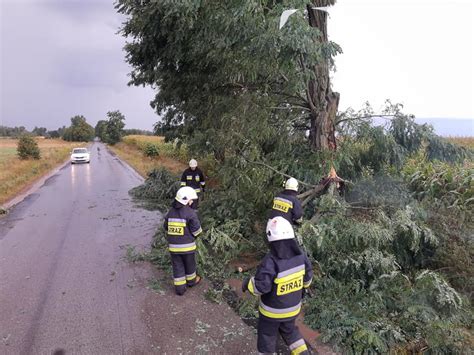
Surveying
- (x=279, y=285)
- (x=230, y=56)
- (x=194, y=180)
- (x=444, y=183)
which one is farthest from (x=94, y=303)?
(x=444, y=183)

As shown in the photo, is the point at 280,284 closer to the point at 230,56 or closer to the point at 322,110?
the point at 230,56

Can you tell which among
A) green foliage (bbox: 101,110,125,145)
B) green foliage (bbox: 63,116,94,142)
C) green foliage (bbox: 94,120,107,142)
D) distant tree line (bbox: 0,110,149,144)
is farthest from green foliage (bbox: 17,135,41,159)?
green foliage (bbox: 63,116,94,142)

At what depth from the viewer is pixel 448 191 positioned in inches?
249

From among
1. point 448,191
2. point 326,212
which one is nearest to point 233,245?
point 326,212

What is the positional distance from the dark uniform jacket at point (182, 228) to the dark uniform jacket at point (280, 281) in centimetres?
182

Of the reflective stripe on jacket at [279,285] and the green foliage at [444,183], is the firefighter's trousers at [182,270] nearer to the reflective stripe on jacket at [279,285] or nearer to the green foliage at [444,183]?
the reflective stripe on jacket at [279,285]

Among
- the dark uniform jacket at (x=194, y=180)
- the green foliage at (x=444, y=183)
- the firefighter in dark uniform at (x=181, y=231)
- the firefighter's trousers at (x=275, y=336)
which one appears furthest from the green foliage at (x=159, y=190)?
the firefighter's trousers at (x=275, y=336)

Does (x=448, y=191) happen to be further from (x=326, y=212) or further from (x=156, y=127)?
(x=156, y=127)

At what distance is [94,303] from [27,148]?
25221mm

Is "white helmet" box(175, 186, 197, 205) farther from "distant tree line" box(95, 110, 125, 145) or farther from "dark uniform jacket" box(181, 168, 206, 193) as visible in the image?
"distant tree line" box(95, 110, 125, 145)

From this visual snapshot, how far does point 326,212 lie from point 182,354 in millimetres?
3185

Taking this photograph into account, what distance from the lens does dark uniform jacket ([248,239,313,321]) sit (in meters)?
3.11

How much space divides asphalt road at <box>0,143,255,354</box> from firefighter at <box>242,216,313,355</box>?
2.08 feet

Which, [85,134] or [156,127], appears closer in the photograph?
[156,127]
